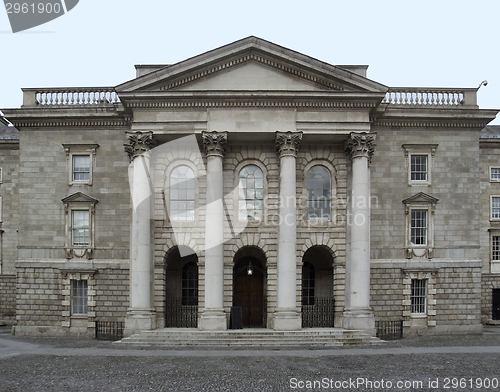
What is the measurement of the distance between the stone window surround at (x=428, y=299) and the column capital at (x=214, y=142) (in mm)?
11679

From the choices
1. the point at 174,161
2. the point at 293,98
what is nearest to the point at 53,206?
the point at 174,161

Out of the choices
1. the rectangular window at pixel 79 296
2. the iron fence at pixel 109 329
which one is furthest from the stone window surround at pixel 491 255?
the rectangular window at pixel 79 296

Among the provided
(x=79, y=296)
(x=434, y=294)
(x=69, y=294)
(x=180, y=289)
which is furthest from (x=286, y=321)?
(x=69, y=294)

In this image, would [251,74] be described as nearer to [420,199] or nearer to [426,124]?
[426,124]

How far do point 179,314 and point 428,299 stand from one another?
1325 centimetres

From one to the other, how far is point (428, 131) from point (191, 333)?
16.5 m

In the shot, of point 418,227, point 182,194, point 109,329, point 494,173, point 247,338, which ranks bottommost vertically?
point 109,329

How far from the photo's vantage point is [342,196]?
85.8ft

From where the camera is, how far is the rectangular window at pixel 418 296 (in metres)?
26.6

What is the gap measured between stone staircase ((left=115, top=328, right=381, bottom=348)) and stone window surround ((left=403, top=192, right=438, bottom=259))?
5.92 meters

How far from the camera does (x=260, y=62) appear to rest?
25.3 metres

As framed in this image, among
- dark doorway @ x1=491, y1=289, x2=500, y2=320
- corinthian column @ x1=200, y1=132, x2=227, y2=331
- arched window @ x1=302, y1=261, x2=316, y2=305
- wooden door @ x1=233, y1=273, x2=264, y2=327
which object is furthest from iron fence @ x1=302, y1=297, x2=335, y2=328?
dark doorway @ x1=491, y1=289, x2=500, y2=320

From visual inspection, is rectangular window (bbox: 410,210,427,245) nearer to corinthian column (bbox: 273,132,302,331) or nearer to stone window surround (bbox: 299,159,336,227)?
stone window surround (bbox: 299,159,336,227)

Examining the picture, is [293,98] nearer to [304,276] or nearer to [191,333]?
[304,276]
